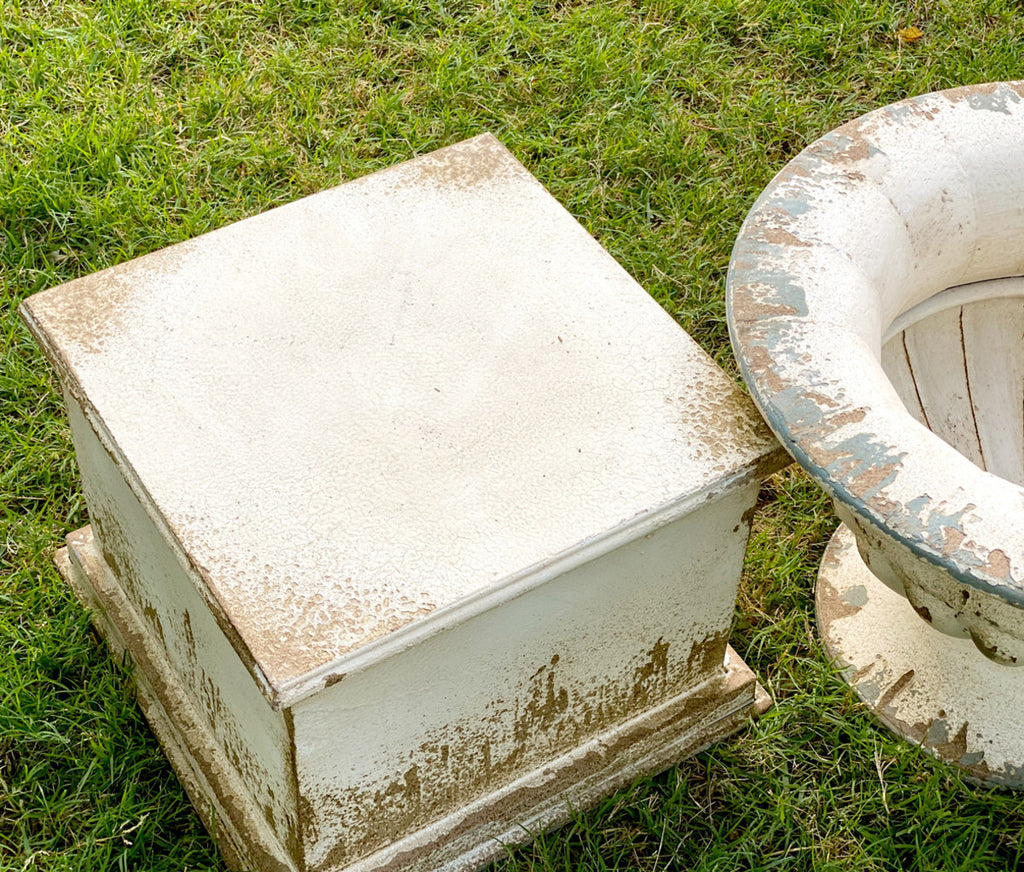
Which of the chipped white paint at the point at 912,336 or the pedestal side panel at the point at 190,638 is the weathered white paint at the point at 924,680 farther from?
the pedestal side panel at the point at 190,638

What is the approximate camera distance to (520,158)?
128 inches

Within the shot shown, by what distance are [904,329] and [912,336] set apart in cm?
5

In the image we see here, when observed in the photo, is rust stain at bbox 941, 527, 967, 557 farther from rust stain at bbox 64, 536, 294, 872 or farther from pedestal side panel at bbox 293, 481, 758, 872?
rust stain at bbox 64, 536, 294, 872

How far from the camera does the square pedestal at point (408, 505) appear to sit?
1.68 m

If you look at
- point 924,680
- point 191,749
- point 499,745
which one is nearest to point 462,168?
point 499,745

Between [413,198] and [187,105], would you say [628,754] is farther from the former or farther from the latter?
[187,105]

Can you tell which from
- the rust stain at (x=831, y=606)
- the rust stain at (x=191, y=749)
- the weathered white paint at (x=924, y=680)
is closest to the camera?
the rust stain at (x=191, y=749)

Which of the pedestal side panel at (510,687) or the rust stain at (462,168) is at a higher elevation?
the rust stain at (462,168)

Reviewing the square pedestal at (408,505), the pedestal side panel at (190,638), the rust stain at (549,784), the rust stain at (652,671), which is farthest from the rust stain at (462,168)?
the rust stain at (549,784)

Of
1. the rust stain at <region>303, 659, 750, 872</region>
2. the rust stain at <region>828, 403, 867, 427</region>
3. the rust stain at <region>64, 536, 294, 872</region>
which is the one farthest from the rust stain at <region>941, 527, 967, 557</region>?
the rust stain at <region>64, 536, 294, 872</region>

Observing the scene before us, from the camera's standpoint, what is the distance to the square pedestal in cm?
168

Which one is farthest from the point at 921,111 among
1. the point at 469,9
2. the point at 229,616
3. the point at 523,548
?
the point at 469,9

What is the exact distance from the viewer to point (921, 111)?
2.05 meters

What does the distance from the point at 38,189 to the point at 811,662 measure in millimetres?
1977
